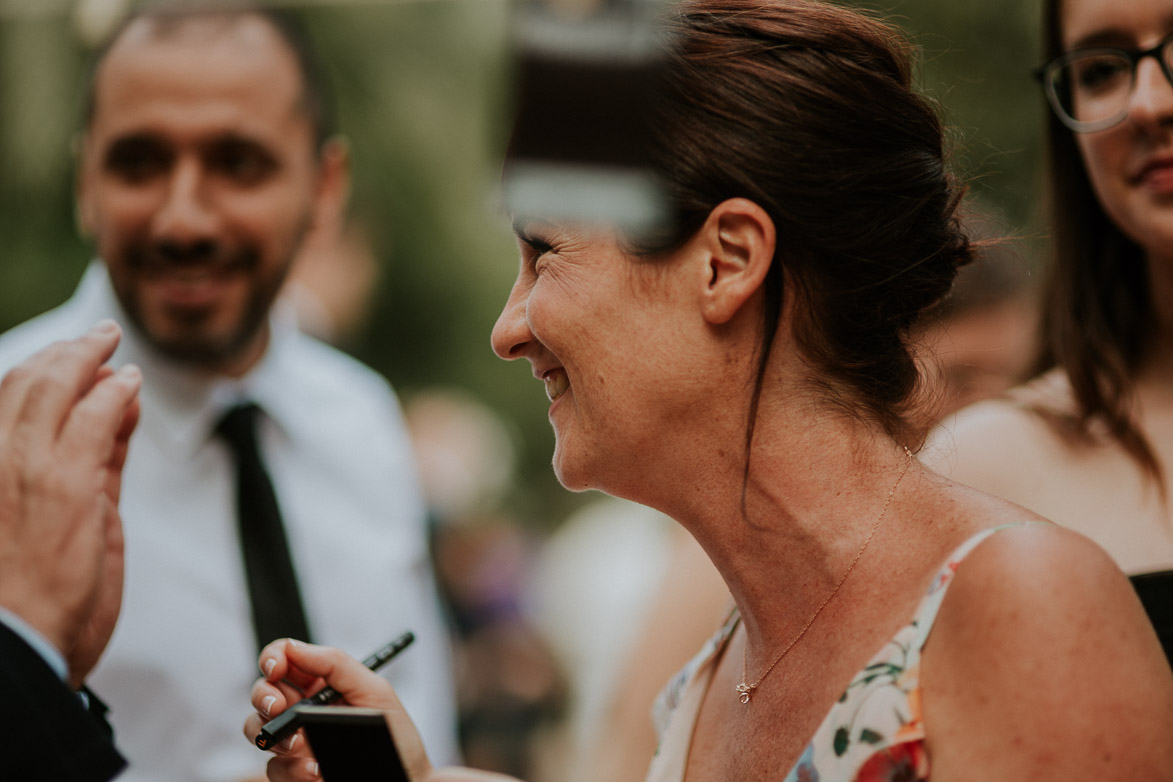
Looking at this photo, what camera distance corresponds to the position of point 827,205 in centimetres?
156

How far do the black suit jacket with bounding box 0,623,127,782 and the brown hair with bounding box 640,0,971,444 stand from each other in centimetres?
93

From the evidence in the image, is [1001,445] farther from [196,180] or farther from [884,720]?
[196,180]

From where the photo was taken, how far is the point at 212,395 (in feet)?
9.05

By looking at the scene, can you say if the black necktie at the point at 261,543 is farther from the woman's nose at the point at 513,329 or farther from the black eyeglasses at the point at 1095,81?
the black eyeglasses at the point at 1095,81

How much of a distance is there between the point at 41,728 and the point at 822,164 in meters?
1.22

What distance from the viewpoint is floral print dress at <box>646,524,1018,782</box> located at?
1.34 metres

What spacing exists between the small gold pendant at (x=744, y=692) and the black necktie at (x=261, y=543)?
113 centimetres

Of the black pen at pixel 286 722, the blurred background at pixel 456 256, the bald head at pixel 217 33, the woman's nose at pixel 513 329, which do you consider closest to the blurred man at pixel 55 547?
the black pen at pixel 286 722

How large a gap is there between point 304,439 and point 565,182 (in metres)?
1.64

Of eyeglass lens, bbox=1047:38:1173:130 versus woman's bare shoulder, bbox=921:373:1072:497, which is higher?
eyeglass lens, bbox=1047:38:1173:130

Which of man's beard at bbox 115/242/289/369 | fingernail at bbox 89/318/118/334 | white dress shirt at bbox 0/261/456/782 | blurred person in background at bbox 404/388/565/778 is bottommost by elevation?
blurred person in background at bbox 404/388/565/778

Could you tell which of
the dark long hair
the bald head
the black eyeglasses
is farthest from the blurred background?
the black eyeglasses

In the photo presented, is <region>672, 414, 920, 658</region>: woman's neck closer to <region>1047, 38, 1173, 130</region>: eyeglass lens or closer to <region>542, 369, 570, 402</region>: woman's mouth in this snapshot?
<region>542, 369, 570, 402</region>: woman's mouth

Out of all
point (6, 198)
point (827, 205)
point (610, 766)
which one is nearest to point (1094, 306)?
point (827, 205)
